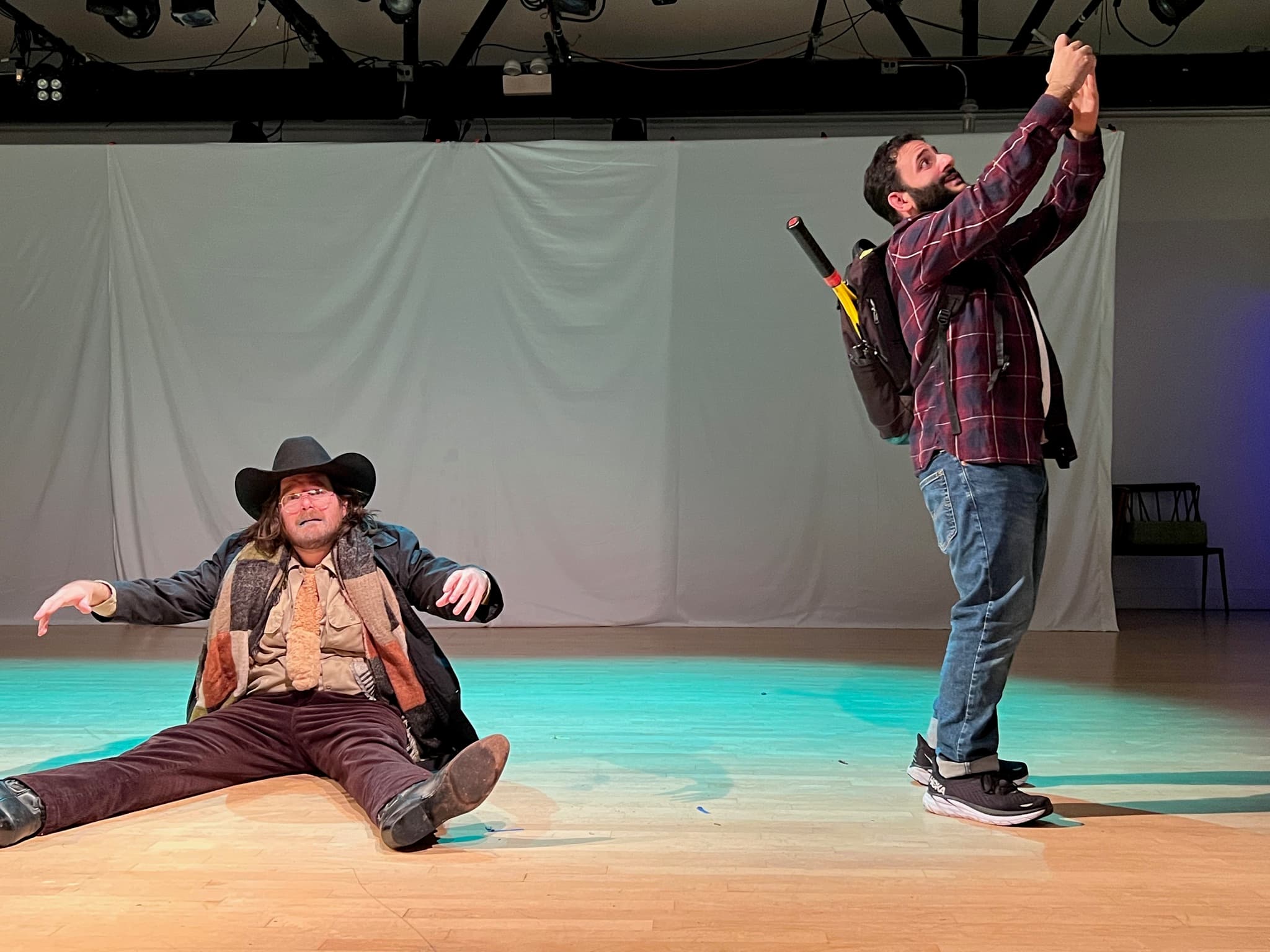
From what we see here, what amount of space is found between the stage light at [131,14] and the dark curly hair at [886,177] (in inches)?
168

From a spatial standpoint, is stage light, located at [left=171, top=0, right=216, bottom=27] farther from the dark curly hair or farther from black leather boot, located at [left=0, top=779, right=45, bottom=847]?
black leather boot, located at [left=0, top=779, right=45, bottom=847]

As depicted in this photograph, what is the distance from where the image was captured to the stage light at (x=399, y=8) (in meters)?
5.43

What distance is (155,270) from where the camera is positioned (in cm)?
584

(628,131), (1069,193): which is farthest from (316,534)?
(628,131)

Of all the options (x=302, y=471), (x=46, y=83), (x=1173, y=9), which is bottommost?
(x=302, y=471)

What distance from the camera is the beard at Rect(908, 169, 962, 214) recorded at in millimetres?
2408

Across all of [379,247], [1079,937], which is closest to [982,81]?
[379,247]

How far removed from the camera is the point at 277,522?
2.56 meters

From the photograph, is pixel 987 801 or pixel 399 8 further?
pixel 399 8

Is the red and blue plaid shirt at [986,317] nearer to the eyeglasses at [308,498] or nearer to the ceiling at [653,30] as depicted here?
the eyeglasses at [308,498]

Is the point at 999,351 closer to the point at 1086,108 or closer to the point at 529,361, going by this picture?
the point at 1086,108

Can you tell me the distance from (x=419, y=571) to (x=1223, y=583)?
5.62 m

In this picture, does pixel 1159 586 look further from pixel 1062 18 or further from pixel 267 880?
pixel 267 880

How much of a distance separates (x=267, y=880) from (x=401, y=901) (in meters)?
0.26
